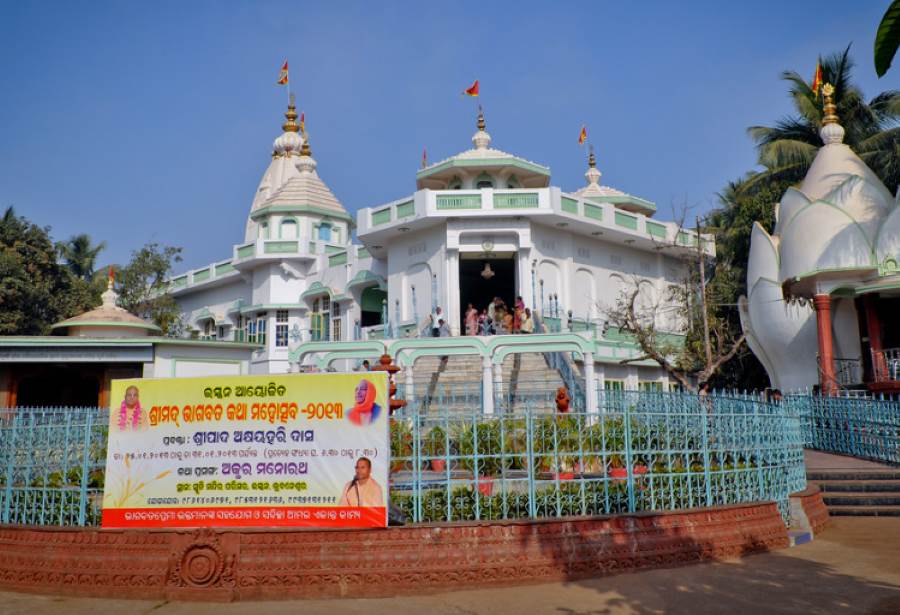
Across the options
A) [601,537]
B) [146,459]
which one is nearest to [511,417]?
[601,537]

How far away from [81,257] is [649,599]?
50.4 metres

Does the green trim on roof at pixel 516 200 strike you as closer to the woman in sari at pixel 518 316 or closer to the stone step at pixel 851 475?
the woman in sari at pixel 518 316

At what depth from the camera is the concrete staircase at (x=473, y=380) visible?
1873 centimetres

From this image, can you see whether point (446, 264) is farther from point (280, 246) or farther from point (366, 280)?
point (280, 246)

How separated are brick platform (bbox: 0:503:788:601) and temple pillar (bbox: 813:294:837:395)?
13.6 meters

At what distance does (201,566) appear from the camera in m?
6.79

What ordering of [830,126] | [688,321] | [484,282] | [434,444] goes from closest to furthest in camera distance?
[434,444] → [830,126] → [688,321] → [484,282]

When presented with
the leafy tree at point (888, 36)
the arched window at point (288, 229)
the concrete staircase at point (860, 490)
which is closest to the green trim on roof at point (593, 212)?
the arched window at point (288, 229)

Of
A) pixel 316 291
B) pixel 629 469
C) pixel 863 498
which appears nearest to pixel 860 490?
pixel 863 498

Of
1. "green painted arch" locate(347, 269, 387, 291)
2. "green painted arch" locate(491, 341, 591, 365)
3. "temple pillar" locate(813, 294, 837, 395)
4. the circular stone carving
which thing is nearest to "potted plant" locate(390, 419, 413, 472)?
the circular stone carving

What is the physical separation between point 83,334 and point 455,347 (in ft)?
37.9

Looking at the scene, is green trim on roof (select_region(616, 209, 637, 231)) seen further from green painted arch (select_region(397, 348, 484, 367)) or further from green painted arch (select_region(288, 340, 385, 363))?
green painted arch (select_region(288, 340, 385, 363))

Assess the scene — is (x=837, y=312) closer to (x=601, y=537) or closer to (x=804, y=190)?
(x=804, y=190)

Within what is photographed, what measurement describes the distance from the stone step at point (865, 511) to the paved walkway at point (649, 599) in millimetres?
3799
